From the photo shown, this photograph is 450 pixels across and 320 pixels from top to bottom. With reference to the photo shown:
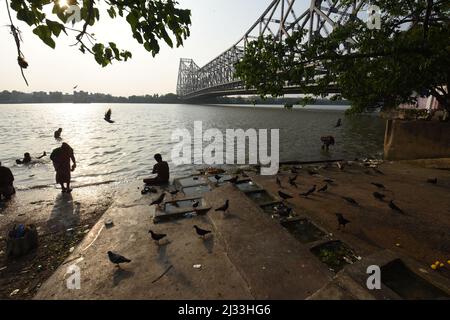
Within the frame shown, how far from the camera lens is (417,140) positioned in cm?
1343

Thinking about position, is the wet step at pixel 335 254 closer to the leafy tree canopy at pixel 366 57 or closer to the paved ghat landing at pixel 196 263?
the paved ghat landing at pixel 196 263

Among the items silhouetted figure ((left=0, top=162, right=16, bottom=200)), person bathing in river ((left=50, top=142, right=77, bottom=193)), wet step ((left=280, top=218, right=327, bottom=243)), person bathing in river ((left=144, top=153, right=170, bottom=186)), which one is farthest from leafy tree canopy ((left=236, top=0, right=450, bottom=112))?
silhouetted figure ((left=0, top=162, right=16, bottom=200))

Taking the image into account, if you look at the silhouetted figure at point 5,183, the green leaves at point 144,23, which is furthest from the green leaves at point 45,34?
the silhouetted figure at point 5,183

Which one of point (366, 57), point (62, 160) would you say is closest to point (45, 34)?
point (366, 57)

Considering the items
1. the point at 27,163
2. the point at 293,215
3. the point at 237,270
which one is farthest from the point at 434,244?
the point at 27,163

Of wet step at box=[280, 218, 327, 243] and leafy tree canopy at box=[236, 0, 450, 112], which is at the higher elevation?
leafy tree canopy at box=[236, 0, 450, 112]

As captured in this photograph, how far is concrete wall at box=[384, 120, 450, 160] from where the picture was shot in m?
12.7

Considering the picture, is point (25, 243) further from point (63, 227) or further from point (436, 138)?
point (436, 138)

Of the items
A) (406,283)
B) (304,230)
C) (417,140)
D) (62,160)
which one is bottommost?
(304,230)

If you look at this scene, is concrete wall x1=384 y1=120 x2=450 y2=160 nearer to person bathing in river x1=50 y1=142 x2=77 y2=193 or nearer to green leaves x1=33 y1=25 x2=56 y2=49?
person bathing in river x1=50 y1=142 x2=77 y2=193

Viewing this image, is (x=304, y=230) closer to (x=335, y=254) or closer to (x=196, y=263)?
(x=335, y=254)

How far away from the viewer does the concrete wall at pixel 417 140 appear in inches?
501

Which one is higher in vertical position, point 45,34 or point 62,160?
point 45,34

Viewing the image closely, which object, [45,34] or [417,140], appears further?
[417,140]
